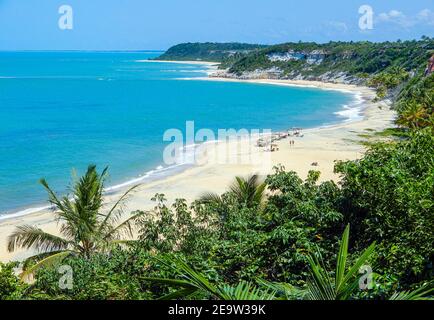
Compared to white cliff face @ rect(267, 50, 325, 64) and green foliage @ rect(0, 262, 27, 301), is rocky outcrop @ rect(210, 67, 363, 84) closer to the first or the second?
white cliff face @ rect(267, 50, 325, 64)

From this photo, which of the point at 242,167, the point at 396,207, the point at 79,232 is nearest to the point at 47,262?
the point at 79,232

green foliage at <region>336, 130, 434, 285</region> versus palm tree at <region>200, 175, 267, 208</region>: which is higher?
green foliage at <region>336, 130, 434, 285</region>

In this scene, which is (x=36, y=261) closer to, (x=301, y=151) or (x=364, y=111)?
(x=301, y=151)

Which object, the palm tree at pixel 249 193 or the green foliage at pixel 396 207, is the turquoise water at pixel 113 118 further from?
the green foliage at pixel 396 207

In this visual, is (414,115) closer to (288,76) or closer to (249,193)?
(249,193)

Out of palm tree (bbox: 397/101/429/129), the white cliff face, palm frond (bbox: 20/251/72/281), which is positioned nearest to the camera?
palm frond (bbox: 20/251/72/281)

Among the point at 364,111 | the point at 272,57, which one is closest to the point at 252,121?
the point at 364,111

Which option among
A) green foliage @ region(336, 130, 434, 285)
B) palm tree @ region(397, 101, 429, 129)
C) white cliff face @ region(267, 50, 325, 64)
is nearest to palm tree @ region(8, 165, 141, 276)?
green foliage @ region(336, 130, 434, 285)
